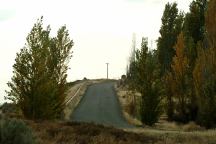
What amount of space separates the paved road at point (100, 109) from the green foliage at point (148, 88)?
110 inches

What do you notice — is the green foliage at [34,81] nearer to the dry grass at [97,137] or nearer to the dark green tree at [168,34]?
the dry grass at [97,137]

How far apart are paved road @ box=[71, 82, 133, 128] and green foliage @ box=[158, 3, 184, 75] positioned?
29.1 ft

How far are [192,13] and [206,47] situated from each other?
15822 millimetres

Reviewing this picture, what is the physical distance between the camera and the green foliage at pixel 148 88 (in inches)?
1839

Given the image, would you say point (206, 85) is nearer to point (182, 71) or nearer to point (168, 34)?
point (182, 71)

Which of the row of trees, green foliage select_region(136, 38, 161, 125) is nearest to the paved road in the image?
green foliage select_region(136, 38, 161, 125)

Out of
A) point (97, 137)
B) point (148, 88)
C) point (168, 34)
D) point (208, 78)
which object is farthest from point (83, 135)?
point (168, 34)

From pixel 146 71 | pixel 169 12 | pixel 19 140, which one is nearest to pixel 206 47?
pixel 146 71

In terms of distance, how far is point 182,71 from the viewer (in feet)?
204

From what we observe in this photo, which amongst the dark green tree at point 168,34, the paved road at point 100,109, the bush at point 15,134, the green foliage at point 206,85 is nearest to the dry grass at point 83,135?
the bush at point 15,134

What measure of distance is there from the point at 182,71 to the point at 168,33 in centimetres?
A: 1484

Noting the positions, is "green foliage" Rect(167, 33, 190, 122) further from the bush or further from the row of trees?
the bush

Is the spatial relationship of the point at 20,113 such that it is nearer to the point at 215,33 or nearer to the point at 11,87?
the point at 11,87

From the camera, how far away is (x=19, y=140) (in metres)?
13.9
